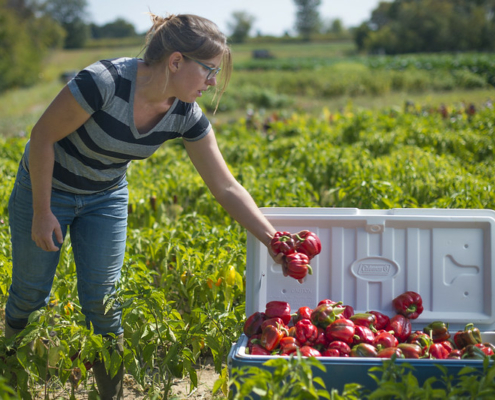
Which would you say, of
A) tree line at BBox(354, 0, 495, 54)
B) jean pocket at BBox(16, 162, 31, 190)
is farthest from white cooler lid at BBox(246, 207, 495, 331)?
tree line at BBox(354, 0, 495, 54)

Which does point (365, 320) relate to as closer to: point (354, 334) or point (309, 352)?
point (354, 334)

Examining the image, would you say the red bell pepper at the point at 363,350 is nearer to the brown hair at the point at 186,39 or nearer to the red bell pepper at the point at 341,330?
the red bell pepper at the point at 341,330

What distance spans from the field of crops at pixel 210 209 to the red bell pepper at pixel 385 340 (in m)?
0.54

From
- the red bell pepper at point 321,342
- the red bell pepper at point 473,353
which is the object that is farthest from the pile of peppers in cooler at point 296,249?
the red bell pepper at point 473,353

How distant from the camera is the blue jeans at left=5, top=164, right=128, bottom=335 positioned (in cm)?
207

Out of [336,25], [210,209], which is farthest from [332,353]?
[336,25]

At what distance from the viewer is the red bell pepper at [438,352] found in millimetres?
1871

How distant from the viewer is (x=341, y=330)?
1.96 meters

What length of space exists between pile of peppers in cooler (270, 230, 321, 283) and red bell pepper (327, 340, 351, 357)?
246mm

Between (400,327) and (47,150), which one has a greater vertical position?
(47,150)

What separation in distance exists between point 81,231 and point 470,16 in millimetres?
41896

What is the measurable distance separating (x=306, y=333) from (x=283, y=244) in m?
0.31

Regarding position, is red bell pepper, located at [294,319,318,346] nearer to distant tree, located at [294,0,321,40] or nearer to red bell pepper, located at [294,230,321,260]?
red bell pepper, located at [294,230,321,260]

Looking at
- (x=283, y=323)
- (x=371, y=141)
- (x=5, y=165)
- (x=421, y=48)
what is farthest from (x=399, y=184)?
(x=421, y=48)
